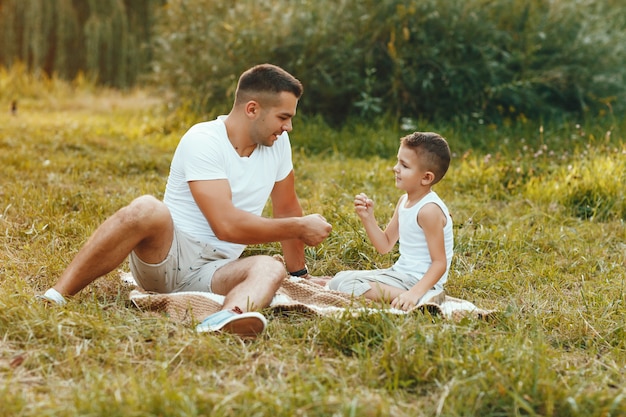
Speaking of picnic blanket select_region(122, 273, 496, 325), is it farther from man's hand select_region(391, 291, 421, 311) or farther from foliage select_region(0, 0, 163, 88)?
foliage select_region(0, 0, 163, 88)

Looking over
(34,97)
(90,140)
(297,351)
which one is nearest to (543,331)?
(297,351)

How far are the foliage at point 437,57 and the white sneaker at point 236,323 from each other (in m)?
4.64

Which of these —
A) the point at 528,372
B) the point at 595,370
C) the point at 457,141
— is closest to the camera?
the point at 528,372

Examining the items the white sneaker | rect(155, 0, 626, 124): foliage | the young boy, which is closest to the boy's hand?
the young boy

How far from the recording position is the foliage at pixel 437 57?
7.57 m

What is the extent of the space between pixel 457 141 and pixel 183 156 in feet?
13.1

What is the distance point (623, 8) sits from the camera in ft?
31.8

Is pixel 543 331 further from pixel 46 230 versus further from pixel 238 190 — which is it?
pixel 46 230

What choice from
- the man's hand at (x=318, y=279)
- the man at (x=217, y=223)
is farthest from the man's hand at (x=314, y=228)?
the man's hand at (x=318, y=279)

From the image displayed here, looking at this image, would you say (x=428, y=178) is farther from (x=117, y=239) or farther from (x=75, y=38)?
(x=75, y=38)

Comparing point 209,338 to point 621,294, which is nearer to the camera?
point 209,338

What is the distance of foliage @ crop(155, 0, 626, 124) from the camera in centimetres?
757

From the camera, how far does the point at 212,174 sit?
139 inches

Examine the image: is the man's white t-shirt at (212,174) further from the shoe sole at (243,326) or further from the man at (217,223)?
the shoe sole at (243,326)
